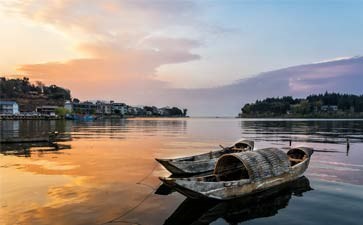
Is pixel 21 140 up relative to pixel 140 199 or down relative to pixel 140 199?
up

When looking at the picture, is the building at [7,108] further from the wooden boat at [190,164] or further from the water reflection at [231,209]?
the water reflection at [231,209]

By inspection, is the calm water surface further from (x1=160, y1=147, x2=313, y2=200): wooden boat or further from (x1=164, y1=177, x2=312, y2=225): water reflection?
(x1=160, y1=147, x2=313, y2=200): wooden boat

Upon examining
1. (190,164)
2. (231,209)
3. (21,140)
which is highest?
(21,140)

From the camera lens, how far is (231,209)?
17.6m

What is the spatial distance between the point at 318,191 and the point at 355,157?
19436mm

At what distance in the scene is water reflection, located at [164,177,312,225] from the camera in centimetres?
1625

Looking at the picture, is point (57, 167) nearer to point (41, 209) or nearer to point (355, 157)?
point (41, 209)

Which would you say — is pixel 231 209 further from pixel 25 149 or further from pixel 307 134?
pixel 307 134

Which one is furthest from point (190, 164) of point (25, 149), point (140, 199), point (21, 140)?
point (21, 140)

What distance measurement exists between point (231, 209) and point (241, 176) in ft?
19.1

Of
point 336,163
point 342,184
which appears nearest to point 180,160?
Answer: point 342,184

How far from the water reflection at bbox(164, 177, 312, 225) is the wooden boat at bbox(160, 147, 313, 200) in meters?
0.49

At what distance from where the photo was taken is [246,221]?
53.7ft

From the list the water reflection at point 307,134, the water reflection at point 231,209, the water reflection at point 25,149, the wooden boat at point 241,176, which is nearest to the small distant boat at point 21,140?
the water reflection at point 25,149
